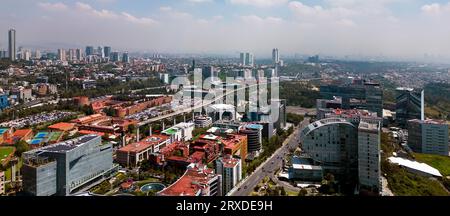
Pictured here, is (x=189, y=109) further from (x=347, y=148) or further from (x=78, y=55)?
(x=78, y=55)

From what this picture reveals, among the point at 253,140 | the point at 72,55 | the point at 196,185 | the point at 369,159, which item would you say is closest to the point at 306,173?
the point at 369,159

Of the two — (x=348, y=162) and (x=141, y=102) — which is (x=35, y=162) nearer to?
(x=348, y=162)

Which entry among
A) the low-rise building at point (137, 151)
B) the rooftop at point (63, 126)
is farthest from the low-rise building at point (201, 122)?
the rooftop at point (63, 126)

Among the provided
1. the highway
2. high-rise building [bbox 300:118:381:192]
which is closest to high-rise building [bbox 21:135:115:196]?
the highway

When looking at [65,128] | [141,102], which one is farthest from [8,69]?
[65,128]

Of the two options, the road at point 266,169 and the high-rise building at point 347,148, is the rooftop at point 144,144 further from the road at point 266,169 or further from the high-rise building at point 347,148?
the high-rise building at point 347,148
